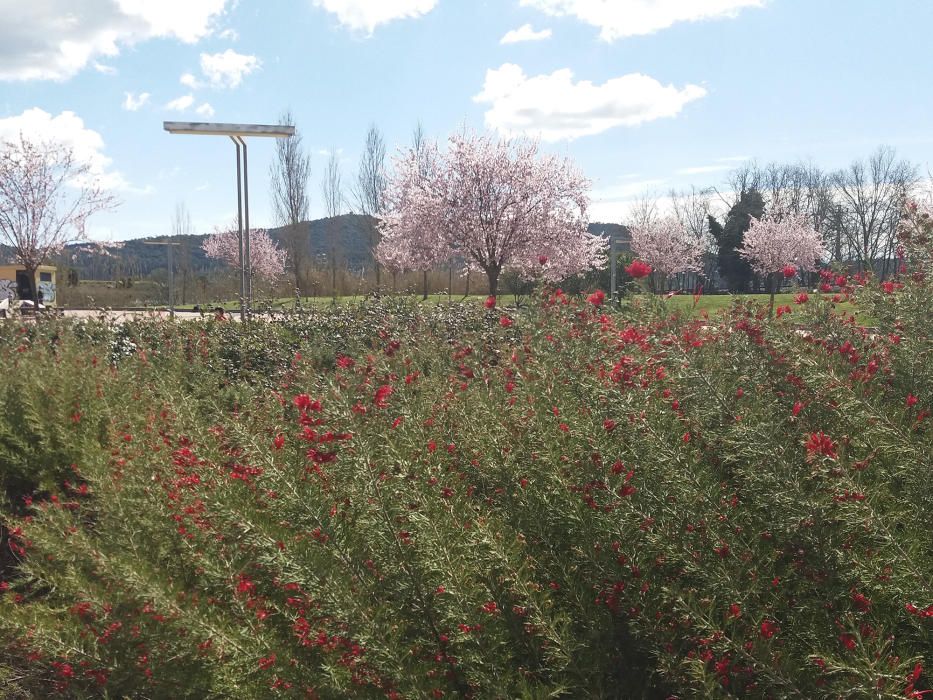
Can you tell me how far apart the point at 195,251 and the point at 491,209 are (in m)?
105

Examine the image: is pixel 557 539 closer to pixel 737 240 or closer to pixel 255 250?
pixel 255 250

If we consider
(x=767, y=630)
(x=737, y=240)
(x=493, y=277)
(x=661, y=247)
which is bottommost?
(x=767, y=630)

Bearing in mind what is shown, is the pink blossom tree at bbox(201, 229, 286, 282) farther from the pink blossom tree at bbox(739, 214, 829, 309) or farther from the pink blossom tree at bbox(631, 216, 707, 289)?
the pink blossom tree at bbox(739, 214, 829, 309)

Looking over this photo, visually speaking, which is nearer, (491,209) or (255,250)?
(491,209)

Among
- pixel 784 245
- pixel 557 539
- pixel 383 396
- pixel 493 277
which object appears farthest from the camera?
pixel 784 245

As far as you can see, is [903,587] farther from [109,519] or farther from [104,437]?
→ [104,437]

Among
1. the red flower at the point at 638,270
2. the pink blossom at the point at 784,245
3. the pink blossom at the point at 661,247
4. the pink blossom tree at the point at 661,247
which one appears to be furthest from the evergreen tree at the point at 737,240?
the red flower at the point at 638,270

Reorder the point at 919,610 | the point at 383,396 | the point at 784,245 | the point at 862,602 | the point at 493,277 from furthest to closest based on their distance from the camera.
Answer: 1. the point at 784,245
2. the point at 493,277
3. the point at 383,396
4. the point at 862,602
5. the point at 919,610

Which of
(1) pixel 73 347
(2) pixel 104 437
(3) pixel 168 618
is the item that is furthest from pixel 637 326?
(1) pixel 73 347

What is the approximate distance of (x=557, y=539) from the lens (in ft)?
7.27

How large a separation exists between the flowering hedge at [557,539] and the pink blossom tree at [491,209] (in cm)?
1538

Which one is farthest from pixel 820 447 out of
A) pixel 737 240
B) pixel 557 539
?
pixel 737 240

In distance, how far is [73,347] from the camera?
700cm

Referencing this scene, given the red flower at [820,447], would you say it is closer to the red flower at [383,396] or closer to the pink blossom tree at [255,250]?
the red flower at [383,396]
